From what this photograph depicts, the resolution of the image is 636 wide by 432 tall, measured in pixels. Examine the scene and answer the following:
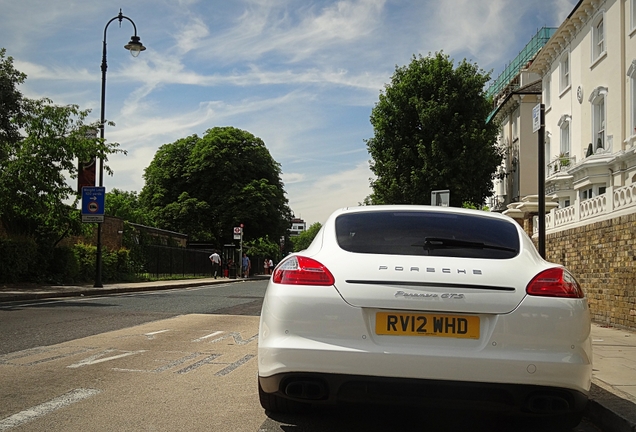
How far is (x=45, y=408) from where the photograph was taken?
5.03 metres

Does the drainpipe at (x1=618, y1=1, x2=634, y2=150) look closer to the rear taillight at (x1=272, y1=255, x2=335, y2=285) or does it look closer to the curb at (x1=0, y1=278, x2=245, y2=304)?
the curb at (x1=0, y1=278, x2=245, y2=304)

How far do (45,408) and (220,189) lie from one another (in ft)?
162

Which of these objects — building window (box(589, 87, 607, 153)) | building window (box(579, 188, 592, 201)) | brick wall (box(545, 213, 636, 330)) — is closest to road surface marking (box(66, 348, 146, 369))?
brick wall (box(545, 213, 636, 330))

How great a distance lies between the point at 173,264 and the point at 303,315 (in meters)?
34.6

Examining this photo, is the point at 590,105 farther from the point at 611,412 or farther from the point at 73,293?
the point at 611,412

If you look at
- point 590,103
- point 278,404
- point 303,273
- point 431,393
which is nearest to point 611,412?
point 431,393

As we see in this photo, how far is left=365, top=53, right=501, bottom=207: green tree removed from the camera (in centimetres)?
3691

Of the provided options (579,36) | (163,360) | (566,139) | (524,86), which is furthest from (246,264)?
(163,360)

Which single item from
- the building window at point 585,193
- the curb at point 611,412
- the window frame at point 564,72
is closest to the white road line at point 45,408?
the curb at point 611,412

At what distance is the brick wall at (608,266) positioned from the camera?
11.9 metres

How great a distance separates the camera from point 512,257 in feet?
14.6

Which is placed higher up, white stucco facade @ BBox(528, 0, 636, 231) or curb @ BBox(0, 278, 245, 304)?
white stucco facade @ BBox(528, 0, 636, 231)

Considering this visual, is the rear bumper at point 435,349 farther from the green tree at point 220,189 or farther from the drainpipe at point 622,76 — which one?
the green tree at point 220,189

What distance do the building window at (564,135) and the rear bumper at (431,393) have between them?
26.4 m
